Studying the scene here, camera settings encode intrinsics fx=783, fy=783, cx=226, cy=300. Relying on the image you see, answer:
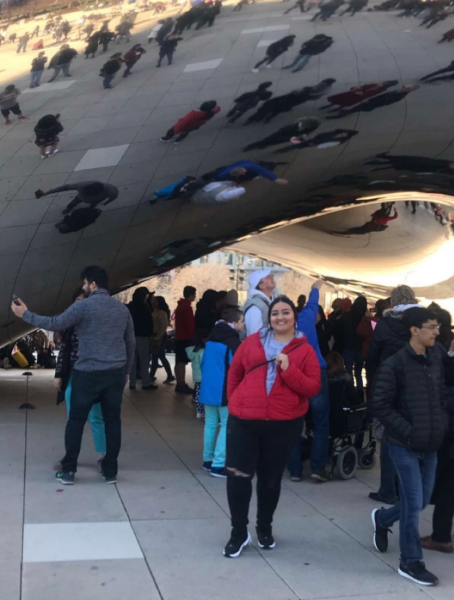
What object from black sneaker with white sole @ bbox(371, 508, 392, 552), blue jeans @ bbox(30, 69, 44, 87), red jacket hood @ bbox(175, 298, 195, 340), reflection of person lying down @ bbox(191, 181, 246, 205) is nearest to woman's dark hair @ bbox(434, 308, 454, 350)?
black sneaker with white sole @ bbox(371, 508, 392, 552)

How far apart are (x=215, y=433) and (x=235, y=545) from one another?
2042mm

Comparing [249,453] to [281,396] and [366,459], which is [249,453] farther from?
[366,459]

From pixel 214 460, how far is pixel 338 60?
3763 millimetres

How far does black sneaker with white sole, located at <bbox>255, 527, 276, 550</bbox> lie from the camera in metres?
4.59

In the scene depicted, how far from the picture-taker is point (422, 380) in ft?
13.8

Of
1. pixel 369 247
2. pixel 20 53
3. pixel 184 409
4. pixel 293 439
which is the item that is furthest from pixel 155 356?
pixel 293 439

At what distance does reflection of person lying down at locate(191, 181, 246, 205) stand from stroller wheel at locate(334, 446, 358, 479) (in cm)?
273

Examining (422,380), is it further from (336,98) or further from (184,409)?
(184,409)

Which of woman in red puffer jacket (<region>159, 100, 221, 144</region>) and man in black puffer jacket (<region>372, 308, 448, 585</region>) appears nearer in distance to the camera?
man in black puffer jacket (<region>372, 308, 448, 585</region>)

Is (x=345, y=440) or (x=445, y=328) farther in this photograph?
(x=345, y=440)

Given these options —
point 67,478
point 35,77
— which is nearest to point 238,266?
point 35,77

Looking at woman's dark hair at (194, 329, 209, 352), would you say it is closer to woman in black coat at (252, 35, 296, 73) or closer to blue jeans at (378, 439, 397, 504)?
woman in black coat at (252, 35, 296, 73)

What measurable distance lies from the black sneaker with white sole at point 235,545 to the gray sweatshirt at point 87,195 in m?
3.93

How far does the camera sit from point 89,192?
7.38 m
